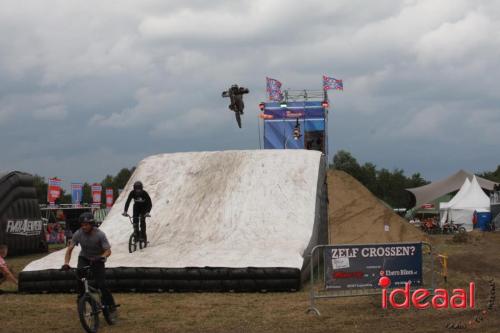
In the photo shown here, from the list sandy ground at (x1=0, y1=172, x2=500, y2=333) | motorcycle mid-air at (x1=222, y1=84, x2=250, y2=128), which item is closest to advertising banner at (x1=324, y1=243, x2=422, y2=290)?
sandy ground at (x1=0, y1=172, x2=500, y2=333)

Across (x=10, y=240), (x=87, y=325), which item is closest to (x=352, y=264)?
(x=87, y=325)

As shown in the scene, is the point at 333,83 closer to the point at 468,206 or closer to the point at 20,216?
the point at 468,206

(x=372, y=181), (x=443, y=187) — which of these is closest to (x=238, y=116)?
(x=443, y=187)

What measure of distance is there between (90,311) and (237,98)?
1642cm

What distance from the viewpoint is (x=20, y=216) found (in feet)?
96.0

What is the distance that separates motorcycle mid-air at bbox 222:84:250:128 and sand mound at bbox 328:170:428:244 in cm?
598

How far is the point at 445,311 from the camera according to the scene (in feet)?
37.6

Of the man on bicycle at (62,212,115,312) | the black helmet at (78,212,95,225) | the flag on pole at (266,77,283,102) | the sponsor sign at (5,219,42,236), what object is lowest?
the sponsor sign at (5,219,42,236)

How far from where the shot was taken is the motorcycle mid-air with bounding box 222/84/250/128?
25797 mm

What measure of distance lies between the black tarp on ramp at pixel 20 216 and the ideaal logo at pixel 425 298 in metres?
20.0

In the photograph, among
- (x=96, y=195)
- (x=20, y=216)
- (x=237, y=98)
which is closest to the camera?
(x=237, y=98)

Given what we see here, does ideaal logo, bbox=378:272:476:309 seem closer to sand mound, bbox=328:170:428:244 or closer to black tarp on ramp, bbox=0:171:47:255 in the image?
sand mound, bbox=328:170:428:244

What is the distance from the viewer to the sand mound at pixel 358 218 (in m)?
27.7

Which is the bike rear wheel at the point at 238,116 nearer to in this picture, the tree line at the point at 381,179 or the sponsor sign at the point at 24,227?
the sponsor sign at the point at 24,227
